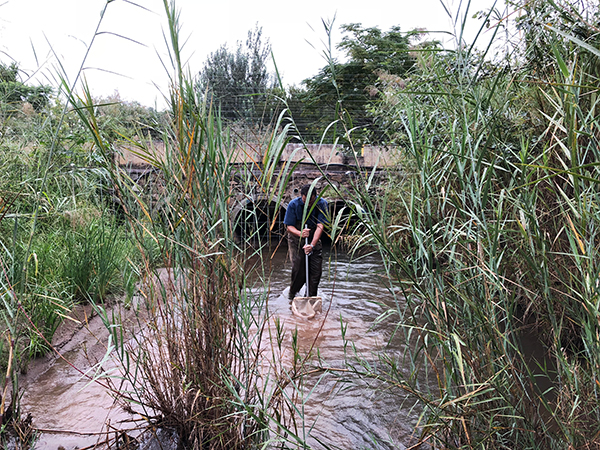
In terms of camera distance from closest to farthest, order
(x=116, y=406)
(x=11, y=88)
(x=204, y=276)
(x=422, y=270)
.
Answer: (x=422, y=270) → (x=204, y=276) → (x=116, y=406) → (x=11, y=88)

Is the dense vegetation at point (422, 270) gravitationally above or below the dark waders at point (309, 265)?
above

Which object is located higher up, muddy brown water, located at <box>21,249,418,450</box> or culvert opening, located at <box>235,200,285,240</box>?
culvert opening, located at <box>235,200,285,240</box>

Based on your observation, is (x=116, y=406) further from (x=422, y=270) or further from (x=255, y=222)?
(x=422, y=270)

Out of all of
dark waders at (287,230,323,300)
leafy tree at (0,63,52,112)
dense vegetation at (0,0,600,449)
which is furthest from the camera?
dark waders at (287,230,323,300)

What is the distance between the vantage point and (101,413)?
2590 mm

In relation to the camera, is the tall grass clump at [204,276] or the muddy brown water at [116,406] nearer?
the tall grass clump at [204,276]

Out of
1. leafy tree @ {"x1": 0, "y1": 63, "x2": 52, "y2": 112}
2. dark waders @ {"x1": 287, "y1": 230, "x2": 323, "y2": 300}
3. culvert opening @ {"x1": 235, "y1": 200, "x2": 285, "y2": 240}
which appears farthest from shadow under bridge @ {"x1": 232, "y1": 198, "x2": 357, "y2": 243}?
dark waders @ {"x1": 287, "y1": 230, "x2": 323, "y2": 300}

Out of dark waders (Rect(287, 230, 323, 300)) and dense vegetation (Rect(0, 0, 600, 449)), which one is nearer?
dense vegetation (Rect(0, 0, 600, 449))

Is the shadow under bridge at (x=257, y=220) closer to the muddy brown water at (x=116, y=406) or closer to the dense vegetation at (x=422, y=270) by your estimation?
the dense vegetation at (x=422, y=270)

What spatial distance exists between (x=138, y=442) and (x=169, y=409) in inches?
8.3

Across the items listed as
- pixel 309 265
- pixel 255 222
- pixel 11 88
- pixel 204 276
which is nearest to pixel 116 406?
pixel 204 276

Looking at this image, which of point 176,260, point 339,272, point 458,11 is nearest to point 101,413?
point 176,260

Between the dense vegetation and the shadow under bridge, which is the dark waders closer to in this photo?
the shadow under bridge

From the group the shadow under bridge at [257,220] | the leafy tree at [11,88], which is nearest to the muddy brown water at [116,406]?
the shadow under bridge at [257,220]
